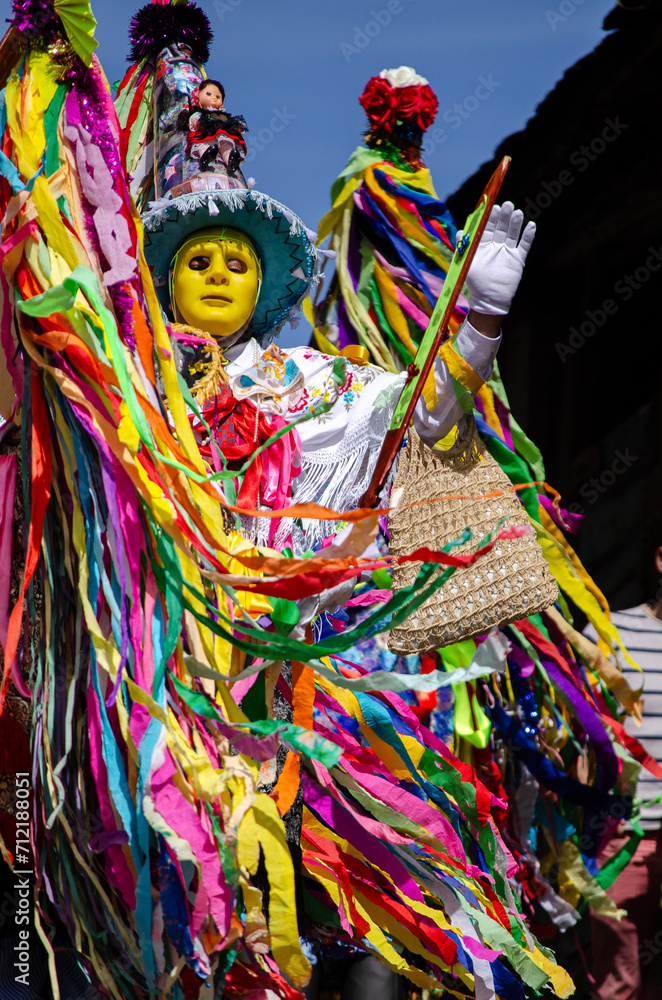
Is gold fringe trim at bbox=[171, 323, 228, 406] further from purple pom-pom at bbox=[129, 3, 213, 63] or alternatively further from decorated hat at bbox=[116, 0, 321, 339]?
purple pom-pom at bbox=[129, 3, 213, 63]

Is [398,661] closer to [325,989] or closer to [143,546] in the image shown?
[325,989]

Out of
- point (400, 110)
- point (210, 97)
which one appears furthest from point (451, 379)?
point (400, 110)

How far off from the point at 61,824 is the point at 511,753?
149 cm

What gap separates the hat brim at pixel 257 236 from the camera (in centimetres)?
254

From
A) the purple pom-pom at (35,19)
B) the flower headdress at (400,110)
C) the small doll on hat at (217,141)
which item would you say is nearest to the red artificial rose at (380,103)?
the flower headdress at (400,110)

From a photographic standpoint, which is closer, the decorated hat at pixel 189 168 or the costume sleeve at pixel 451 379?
the costume sleeve at pixel 451 379

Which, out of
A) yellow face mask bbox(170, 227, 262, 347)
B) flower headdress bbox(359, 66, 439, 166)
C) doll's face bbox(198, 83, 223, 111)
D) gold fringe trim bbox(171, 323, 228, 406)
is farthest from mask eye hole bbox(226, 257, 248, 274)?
flower headdress bbox(359, 66, 439, 166)

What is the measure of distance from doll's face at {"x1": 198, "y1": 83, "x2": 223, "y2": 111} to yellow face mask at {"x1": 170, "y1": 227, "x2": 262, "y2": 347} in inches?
14.0

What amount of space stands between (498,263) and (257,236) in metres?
0.56

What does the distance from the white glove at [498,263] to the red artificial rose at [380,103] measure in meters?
0.97

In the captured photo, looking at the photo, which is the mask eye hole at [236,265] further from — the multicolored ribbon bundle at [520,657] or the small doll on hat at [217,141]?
the multicolored ribbon bundle at [520,657]

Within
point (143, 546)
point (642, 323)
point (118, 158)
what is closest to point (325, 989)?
point (143, 546)

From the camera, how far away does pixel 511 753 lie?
3.08m

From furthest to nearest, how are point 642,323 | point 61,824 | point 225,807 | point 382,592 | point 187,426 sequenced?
point 642,323
point 382,592
point 187,426
point 61,824
point 225,807
